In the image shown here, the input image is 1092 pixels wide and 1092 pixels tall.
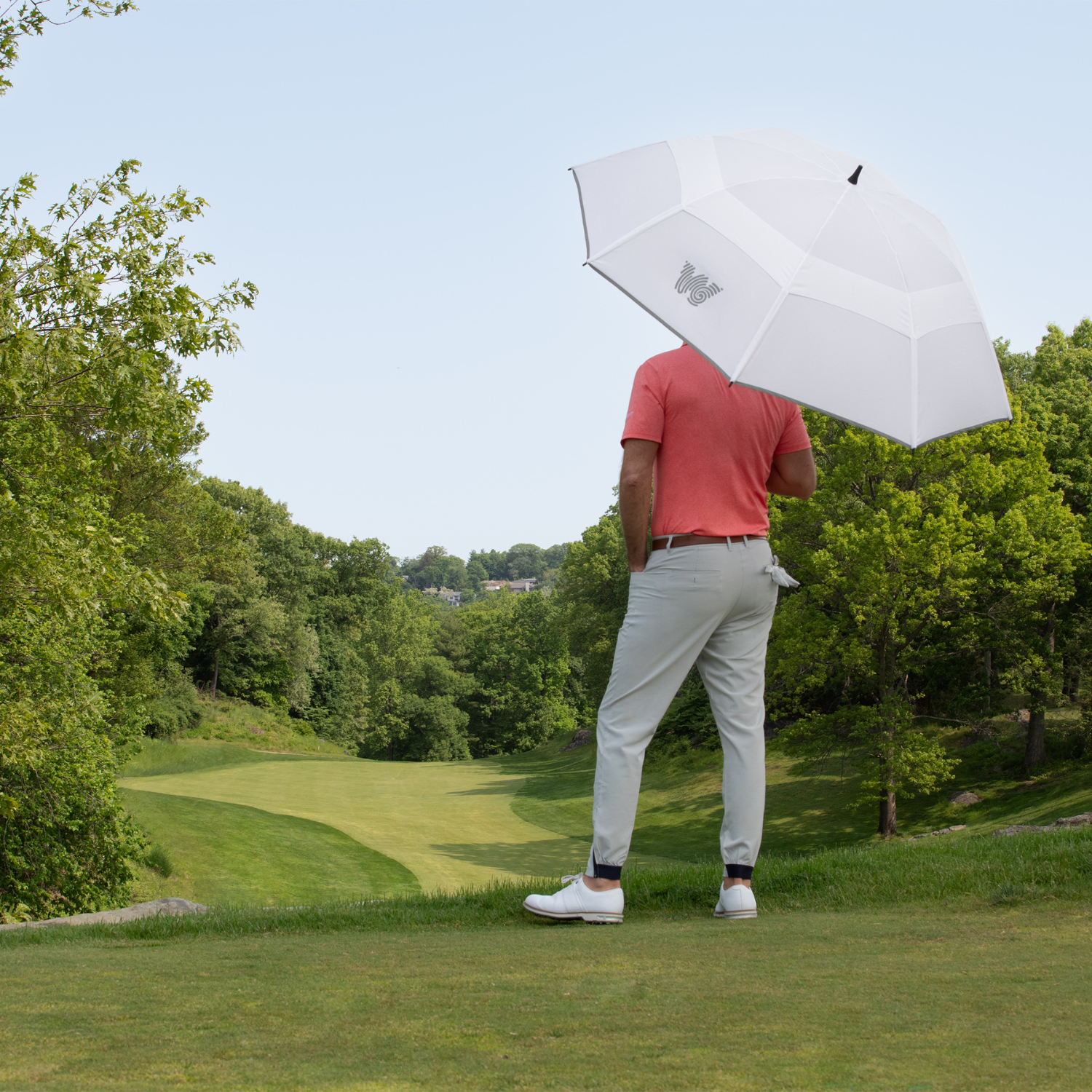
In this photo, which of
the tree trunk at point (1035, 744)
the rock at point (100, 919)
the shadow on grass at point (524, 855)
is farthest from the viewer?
the tree trunk at point (1035, 744)

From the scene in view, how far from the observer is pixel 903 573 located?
20.2m

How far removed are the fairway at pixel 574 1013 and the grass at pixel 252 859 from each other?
14188 mm

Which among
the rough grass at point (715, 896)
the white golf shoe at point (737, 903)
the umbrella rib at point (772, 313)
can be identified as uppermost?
the umbrella rib at point (772, 313)

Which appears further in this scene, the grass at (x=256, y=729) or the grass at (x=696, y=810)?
the grass at (x=256, y=729)

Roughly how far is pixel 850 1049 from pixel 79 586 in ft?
28.8

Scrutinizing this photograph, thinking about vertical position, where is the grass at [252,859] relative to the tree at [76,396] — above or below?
below

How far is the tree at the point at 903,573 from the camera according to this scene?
20.1 m

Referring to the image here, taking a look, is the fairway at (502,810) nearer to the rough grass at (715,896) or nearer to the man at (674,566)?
the rough grass at (715,896)

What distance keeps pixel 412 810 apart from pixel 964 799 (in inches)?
571

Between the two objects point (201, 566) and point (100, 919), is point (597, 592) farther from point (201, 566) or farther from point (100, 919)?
point (100, 919)

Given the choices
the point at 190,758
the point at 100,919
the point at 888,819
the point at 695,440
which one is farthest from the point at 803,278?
the point at 190,758

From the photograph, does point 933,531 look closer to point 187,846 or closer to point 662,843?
point 662,843

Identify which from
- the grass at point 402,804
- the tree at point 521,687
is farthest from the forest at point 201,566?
the tree at point 521,687


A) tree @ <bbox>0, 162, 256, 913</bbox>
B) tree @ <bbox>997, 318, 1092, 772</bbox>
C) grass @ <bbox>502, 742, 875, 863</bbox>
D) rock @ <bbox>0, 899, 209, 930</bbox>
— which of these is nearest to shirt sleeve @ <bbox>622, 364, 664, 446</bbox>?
rock @ <bbox>0, 899, 209, 930</bbox>
